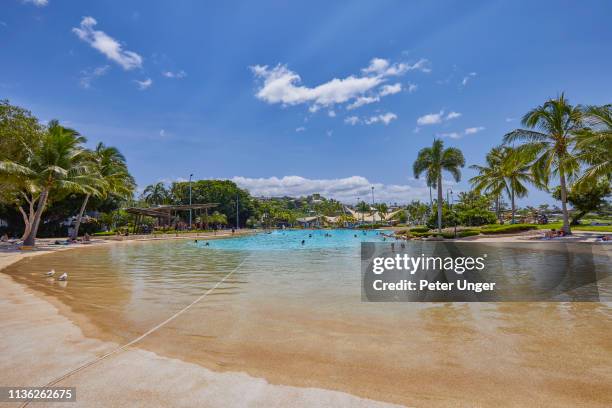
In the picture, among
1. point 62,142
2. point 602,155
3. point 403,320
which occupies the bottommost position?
point 403,320

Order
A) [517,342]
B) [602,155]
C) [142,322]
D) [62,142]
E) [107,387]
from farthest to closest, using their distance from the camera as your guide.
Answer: [62,142] → [602,155] → [142,322] → [517,342] → [107,387]

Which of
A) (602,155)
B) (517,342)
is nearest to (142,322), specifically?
(517,342)

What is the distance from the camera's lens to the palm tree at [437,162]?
141ft

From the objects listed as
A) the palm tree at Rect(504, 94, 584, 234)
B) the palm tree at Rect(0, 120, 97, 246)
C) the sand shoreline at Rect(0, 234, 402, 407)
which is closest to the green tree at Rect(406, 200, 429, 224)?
the palm tree at Rect(504, 94, 584, 234)

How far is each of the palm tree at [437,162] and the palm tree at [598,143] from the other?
19.9 m

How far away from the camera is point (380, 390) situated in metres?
3.71

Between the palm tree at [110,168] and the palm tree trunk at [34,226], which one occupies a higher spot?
the palm tree at [110,168]

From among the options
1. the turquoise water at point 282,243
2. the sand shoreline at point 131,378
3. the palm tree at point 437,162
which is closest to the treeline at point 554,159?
the palm tree at point 437,162

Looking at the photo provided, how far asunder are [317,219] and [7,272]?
114 meters

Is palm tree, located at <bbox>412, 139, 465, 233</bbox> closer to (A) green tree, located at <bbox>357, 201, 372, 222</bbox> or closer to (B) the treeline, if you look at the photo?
(B) the treeline

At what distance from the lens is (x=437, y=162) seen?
43.7m

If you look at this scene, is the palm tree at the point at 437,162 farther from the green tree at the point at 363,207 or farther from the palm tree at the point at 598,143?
the green tree at the point at 363,207

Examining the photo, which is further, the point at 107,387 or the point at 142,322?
the point at 142,322

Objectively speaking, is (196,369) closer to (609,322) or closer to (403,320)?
(403,320)
